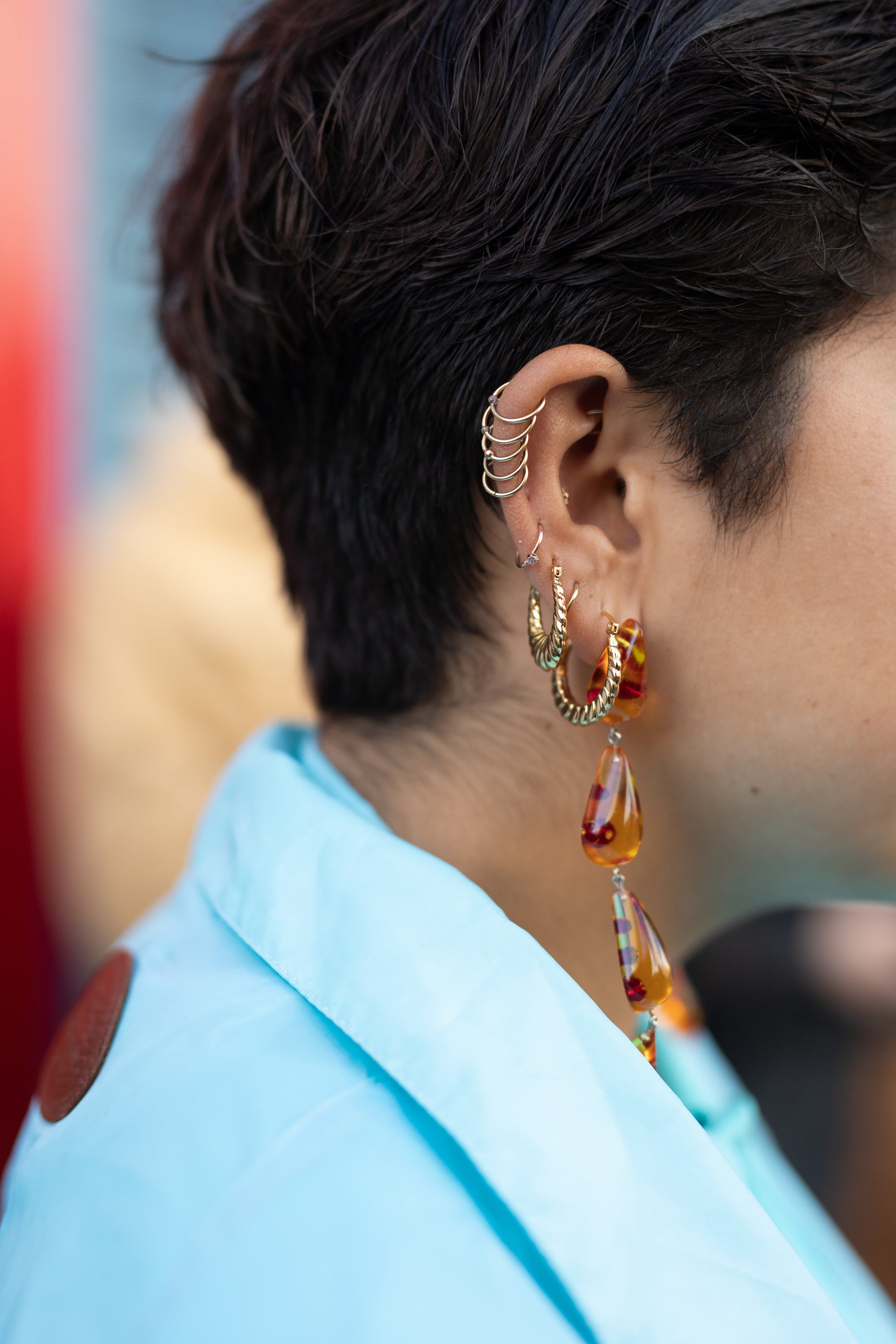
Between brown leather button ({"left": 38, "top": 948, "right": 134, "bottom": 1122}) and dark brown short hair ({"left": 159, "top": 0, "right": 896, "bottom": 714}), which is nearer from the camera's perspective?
dark brown short hair ({"left": 159, "top": 0, "right": 896, "bottom": 714})

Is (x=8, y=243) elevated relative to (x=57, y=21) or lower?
lower

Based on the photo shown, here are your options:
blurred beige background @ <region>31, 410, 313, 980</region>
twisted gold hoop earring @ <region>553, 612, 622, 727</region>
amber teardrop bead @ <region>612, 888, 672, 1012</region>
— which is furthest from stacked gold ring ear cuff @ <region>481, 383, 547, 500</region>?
blurred beige background @ <region>31, 410, 313, 980</region>

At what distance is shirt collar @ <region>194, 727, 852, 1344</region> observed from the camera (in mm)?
662

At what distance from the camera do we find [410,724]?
3.38 ft

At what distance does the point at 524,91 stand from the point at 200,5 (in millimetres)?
2616

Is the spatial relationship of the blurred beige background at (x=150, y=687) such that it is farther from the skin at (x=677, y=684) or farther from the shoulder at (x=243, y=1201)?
the shoulder at (x=243, y=1201)

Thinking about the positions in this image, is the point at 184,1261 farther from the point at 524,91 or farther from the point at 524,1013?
the point at 524,91

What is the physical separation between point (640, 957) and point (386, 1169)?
0.32m

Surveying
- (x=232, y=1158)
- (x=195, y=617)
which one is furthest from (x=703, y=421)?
(x=195, y=617)

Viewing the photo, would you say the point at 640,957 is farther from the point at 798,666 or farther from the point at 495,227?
the point at 495,227

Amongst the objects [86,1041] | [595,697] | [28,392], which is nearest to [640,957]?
[595,697]

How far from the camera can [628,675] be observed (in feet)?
2.76

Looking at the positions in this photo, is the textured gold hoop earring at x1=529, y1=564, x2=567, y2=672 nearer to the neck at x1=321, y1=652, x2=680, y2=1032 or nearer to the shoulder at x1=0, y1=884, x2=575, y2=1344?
the neck at x1=321, y1=652, x2=680, y2=1032

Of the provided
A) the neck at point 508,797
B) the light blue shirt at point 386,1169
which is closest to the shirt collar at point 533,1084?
the light blue shirt at point 386,1169
